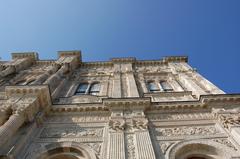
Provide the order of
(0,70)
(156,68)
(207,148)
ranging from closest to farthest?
(207,148) < (0,70) < (156,68)

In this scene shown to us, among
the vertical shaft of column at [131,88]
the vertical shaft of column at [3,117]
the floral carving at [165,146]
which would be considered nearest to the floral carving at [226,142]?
the floral carving at [165,146]

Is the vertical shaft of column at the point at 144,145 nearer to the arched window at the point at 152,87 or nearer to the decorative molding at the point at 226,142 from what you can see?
the decorative molding at the point at 226,142

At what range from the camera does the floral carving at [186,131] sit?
11242 millimetres

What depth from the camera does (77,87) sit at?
18688 mm

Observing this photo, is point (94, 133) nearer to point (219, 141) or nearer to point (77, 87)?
point (219, 141)

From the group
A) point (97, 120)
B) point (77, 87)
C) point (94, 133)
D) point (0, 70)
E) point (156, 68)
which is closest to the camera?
point (94, 133)

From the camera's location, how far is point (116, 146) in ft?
32.1

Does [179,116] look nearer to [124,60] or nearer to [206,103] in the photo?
[206,103]

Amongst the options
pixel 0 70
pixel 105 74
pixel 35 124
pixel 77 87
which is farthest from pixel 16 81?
pixel 35 124

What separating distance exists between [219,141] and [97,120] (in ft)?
20.3

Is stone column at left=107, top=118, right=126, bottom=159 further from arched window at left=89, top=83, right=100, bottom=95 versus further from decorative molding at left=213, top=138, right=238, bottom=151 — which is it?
arched window at left=89, top=83, right=100, bottom=95

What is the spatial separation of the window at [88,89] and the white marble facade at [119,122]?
0.26 feet

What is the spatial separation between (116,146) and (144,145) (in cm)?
119

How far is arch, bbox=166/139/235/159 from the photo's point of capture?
9.95m
